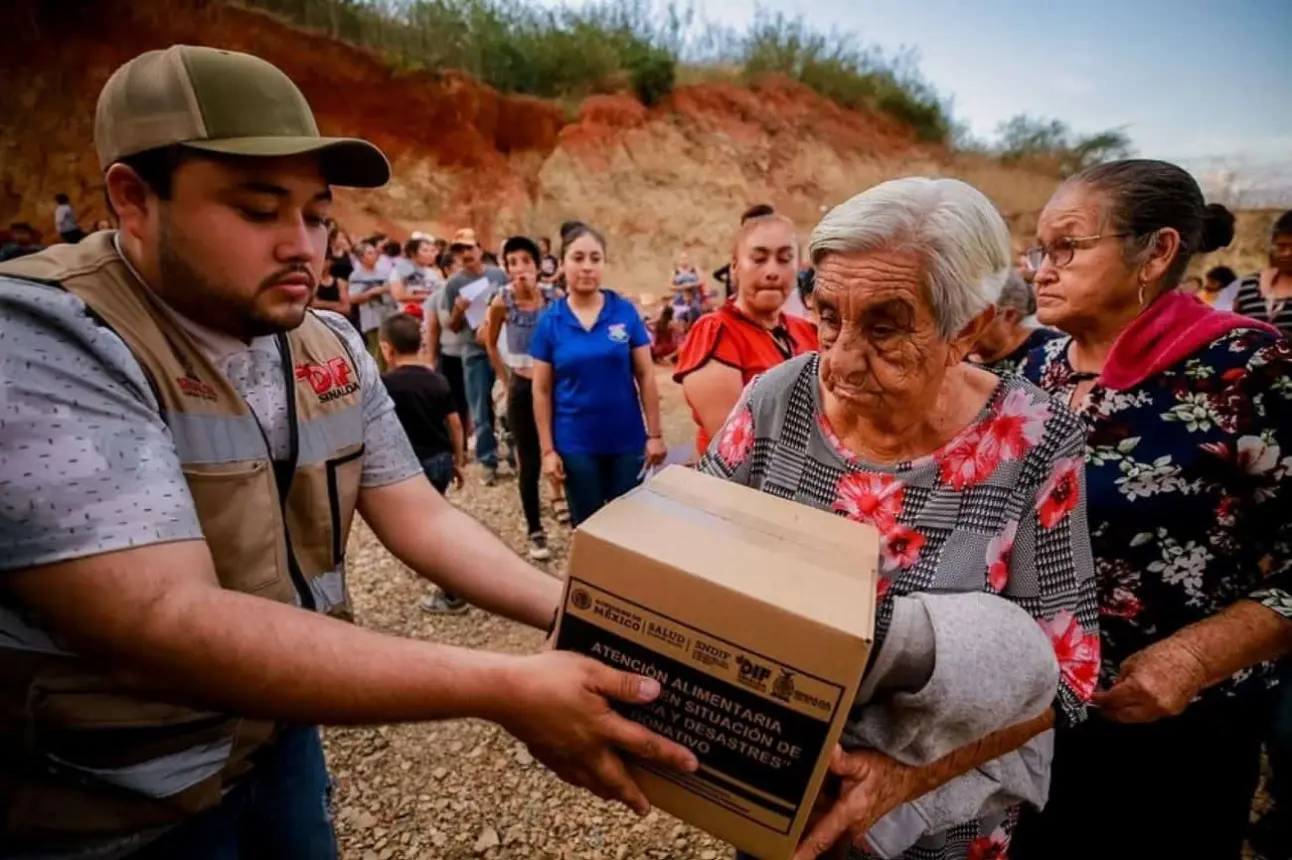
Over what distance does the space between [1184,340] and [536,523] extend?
14.1 ft

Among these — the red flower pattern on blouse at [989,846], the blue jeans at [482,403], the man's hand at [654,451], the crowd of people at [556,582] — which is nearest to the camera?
the crowd of people at [556,582]

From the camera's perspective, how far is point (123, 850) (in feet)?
3.86

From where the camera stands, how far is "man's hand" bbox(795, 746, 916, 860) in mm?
1008

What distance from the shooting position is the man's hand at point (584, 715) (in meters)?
0.95

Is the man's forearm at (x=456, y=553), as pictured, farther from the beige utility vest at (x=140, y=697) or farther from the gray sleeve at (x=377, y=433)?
the beige utility vest at (x=140, y=697)

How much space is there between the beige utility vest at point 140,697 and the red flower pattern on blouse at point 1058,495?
1364mm

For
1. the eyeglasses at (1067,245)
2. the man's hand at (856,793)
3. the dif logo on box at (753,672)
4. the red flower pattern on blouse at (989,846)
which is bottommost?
the red flower pattern on blouse at (989,846)

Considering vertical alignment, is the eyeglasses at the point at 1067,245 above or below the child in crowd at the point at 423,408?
above

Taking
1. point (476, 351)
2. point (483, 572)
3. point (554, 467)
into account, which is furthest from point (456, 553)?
point (476, 351)

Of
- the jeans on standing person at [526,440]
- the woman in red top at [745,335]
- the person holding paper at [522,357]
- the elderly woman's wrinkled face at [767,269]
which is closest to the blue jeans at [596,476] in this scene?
the person holding paper at [522,357]

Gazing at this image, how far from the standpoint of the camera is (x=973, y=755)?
1.16 meters

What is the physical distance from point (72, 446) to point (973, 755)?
1.55 metres

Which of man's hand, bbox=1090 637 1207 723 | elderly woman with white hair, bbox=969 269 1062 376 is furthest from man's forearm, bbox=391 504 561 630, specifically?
elderly woman with white hair, bbox=969 269 1062 376

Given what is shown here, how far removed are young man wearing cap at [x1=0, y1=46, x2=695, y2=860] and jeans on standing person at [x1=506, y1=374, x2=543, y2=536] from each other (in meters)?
3.46
